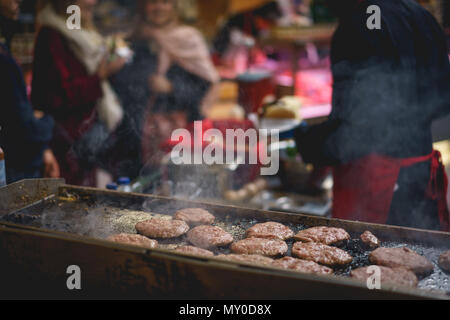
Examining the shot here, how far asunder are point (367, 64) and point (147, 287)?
2.18 metres

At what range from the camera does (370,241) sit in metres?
2.40

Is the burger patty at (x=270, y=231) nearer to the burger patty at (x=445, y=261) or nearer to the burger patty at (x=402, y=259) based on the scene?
the burger patty at (x=402, y=259)

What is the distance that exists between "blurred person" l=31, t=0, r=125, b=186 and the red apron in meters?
2.84

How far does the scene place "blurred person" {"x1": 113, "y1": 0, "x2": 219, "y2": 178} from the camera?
5.46 metres

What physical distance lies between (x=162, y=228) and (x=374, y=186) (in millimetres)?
1669

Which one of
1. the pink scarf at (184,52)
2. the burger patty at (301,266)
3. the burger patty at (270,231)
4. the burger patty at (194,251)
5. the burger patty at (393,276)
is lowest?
the burger patty at (301,266)

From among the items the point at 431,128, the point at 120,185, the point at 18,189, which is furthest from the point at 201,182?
the point at 431,128

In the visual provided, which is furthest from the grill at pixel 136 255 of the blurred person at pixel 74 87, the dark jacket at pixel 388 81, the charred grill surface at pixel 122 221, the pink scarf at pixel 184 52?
the pink scarf at pixel 184 52

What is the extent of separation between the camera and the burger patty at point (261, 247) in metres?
2.37

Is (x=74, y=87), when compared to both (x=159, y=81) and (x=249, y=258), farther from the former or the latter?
(x=249, y=258)

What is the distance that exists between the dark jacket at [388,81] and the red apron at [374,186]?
7 centimetres

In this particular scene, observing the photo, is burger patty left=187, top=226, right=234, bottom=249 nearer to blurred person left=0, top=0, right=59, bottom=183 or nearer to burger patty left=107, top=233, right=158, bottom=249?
burger patty left=107, top=233, right=158, bottom=249

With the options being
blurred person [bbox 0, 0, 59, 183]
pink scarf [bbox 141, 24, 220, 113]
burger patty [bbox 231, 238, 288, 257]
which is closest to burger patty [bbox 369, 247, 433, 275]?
Result: burger patty [bbox 231, 238, 288, 257]

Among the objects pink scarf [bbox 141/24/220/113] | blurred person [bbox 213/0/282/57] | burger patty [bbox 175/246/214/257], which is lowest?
burger patty [bbox 175/246/214/257]
